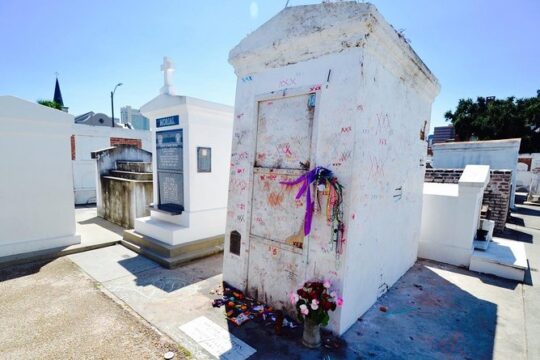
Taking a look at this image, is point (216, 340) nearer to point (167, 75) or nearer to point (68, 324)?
point (68, 324)

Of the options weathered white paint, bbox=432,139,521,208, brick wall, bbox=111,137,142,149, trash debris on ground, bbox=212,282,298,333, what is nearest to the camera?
trash debris on ground, bbox=212,282,298,333

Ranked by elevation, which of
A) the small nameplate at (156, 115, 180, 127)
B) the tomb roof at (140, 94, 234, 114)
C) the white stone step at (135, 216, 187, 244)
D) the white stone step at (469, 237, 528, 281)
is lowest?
the white stone step at (469, 237, 528, 281)

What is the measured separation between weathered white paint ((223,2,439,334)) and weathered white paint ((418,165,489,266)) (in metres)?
1.92

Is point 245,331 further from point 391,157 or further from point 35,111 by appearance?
point 35,111

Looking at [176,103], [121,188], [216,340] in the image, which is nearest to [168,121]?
[176,103]

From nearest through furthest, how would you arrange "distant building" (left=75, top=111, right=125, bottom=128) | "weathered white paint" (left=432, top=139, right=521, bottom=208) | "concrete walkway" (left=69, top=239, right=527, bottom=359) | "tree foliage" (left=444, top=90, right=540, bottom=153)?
"concrete walkway" (left=69, top=239, right=527, bottom=359), "weathered white paint" (left=432, top=139, right=521, bottom=208), "tree foliage" (left=444, top=90, right=540, bottom=153), "distant building" (left=75, top=111, right=125, bottom=128)

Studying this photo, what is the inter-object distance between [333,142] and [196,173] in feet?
11.6

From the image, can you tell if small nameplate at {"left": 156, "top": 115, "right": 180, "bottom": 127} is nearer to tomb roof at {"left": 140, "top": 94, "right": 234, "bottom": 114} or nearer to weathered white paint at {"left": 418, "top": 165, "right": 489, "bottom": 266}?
tomb roof at {"left": 140, "top": 94, "right": 234, "bottom": 114}

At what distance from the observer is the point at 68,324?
3.33 meters

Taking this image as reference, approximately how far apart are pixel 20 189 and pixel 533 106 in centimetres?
3174

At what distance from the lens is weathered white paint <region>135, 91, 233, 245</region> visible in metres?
5.60

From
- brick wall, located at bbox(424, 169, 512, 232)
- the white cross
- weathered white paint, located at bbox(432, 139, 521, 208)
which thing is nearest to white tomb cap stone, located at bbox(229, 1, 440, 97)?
the white cross

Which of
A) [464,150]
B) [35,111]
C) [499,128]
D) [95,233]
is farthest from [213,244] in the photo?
[499,128]

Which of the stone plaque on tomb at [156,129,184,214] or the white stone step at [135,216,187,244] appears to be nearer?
the white stone step at [135,216,187,244]
